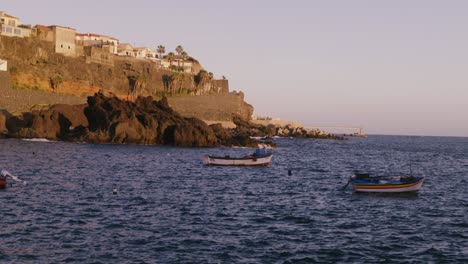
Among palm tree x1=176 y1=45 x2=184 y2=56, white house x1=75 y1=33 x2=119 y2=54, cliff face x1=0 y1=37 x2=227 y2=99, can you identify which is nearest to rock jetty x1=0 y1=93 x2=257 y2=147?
cliff face x1=0 y1=37 x2=227 y2=99

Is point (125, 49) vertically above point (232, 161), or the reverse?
point (125, 49)

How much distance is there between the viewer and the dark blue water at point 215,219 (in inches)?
891

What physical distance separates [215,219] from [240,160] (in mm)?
34305

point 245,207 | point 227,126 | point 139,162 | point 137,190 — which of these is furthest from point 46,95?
point 245,207

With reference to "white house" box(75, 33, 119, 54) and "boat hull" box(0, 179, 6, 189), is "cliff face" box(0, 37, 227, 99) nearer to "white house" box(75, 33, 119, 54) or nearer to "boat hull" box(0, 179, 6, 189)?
"white house" box(75, 33, 119, 54)

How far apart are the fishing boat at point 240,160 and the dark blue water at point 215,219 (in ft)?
31.0

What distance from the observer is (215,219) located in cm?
3016

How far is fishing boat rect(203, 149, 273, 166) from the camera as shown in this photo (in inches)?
2515

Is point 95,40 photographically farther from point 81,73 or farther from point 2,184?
point 2,184

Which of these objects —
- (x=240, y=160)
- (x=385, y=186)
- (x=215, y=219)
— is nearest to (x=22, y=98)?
(x=240, y=160)

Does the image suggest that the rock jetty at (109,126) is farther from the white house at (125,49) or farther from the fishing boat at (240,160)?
the white house at (125,49)

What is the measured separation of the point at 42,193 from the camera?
36.8 metres

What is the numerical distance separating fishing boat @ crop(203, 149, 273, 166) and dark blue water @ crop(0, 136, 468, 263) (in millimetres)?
9461

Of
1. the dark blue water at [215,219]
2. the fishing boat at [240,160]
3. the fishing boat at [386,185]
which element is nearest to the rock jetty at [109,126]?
the fishing boat at [240,160]
